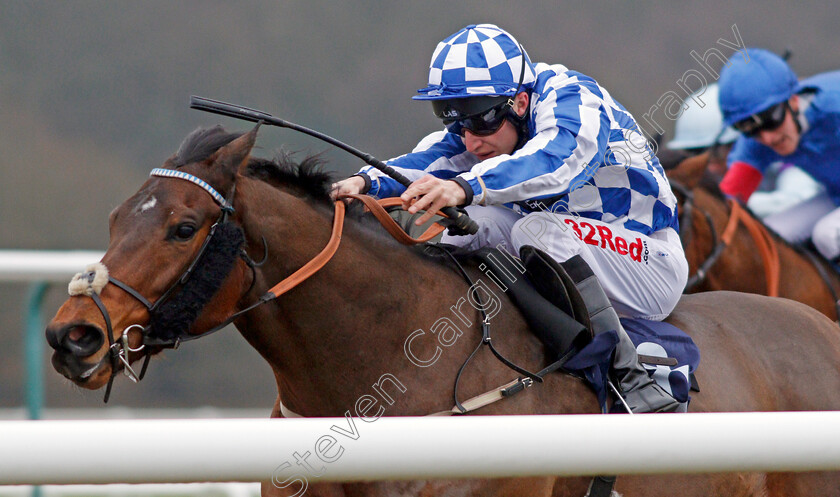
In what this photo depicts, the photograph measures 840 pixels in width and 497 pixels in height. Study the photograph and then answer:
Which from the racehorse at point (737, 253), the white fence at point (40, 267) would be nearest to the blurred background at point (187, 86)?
the racehorse at point (737, 253)

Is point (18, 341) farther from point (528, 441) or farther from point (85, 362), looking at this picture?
point (528, 441)

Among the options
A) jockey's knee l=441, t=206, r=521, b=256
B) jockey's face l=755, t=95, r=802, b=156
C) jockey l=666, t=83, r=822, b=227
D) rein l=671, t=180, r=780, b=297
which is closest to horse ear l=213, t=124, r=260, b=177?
jockey's knee l=441, t=206, r=521, b=256

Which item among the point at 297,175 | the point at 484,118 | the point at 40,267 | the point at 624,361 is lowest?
the point at 40,267

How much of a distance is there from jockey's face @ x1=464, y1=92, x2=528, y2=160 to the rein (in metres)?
2.12

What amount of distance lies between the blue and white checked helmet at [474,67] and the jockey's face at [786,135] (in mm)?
3075

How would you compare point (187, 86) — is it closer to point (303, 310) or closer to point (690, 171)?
point (690, 171)

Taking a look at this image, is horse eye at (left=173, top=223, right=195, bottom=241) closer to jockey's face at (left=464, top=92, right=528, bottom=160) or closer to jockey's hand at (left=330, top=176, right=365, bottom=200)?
jockey's hand at (left=330, top=176, right=365, bottom=200)

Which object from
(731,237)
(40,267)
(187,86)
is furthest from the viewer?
(187,86)

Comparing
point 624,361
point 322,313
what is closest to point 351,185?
point 322,313

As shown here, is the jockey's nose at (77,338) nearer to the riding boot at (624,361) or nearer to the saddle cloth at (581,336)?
the saddle cloth at (581,336)

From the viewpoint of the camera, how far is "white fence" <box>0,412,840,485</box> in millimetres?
992

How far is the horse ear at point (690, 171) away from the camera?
180 inches

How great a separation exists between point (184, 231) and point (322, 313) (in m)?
0.36

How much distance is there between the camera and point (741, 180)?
5367 millimetres
